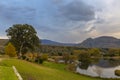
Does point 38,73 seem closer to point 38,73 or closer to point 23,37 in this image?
point 38,73

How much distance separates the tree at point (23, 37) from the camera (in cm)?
9731

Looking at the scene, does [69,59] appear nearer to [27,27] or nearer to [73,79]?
[27,27]

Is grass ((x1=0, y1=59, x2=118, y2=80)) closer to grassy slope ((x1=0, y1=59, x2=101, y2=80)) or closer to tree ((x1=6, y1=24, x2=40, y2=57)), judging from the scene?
grassy slope ((x1=0, y1=59, x2=101, y2=80))

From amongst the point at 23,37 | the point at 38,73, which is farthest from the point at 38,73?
the point at 23,37

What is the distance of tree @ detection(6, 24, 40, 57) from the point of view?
97312mm

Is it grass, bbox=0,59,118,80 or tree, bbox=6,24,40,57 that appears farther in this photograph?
tree, bbox=6,24,40,57

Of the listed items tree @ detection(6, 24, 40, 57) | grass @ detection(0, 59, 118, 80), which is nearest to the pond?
tree @ detection(6, 24, 40, 57)

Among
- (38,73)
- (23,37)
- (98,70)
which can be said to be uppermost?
(23,37)

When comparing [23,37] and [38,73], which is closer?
[38,73]

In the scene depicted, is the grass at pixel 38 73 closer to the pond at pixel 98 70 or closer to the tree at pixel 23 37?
the pond at pixel 98 70

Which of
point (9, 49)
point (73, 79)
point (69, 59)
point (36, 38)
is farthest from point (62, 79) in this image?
point (69, 59)

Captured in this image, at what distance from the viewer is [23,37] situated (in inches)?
3846

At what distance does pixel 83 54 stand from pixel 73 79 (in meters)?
144

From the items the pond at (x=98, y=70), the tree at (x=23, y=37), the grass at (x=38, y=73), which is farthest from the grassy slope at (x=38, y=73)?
the tree at (x=23, y=37)
